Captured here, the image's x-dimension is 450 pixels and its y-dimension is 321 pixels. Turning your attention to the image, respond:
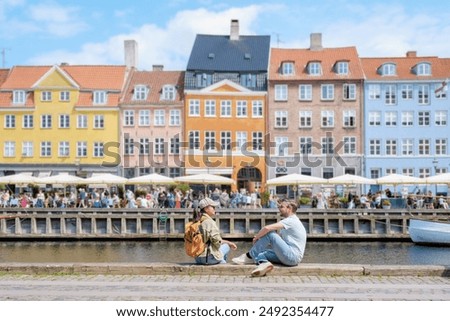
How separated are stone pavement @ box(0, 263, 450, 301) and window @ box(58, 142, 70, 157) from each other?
42646 millimetres

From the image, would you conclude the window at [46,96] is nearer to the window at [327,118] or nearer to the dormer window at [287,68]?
the dormer window at [287,68]

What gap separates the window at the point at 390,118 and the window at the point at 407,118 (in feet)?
2.32

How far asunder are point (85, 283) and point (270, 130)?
143 ft

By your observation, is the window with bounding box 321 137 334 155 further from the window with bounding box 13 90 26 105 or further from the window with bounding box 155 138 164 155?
the window with bounding box 13 90 26 105

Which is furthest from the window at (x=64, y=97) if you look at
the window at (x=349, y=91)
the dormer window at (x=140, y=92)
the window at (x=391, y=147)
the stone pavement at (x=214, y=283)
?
the stone pavement at (x=214, y=283)

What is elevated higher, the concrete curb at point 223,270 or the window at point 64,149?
the window at point 64,149

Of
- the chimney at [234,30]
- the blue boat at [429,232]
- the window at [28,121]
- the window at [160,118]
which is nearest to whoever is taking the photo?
the blue boat at [429,232]

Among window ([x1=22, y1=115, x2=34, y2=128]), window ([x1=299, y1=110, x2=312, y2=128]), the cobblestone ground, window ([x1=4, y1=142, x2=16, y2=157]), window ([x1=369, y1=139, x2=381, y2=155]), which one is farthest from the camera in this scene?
window ([x1=22, y1=115, x2=34, y2=128])

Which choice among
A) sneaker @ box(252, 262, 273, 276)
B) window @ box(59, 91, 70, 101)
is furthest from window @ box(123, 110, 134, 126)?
sneaker @ box(252, 262, 273, 276)

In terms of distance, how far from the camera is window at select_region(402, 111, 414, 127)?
53938mm

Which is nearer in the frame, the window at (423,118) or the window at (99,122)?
the window at (423,118)

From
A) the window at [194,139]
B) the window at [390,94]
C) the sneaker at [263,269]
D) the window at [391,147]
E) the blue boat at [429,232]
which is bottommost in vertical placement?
the blue boat at [429,232]

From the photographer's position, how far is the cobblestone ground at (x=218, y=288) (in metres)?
9.37

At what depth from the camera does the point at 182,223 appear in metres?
32.4
